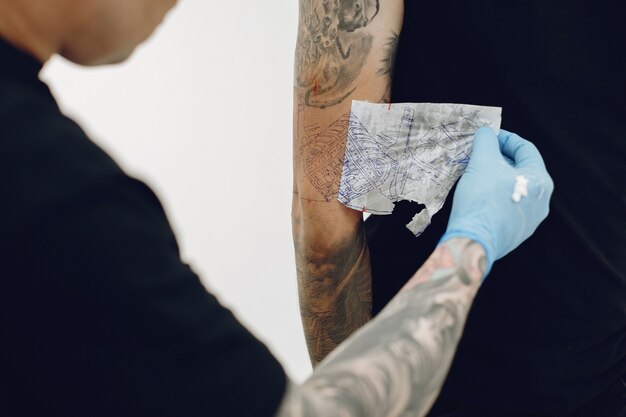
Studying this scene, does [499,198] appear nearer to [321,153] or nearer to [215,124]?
[321,153]

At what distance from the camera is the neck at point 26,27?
48 cm

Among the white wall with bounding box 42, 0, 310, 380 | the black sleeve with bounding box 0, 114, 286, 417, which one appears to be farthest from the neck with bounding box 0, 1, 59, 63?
the white wall with bounding box 42, 0, 310, 380

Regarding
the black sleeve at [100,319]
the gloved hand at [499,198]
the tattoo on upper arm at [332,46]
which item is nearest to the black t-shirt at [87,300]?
the black sleeve at [100,319]

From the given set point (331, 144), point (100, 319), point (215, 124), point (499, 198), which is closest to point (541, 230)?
point (499, 198)

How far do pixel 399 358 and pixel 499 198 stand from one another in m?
0.35

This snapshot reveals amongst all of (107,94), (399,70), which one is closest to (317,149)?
(399,70)

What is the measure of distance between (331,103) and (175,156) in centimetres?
85

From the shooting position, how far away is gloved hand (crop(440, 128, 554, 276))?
2.39 ft

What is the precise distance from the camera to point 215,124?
1.64m

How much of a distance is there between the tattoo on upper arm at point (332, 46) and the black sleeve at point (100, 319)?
0.53 meters

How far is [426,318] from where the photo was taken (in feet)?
1.94

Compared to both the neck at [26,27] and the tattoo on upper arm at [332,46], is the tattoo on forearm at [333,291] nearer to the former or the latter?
the tattoo on upper arm at [332,46]

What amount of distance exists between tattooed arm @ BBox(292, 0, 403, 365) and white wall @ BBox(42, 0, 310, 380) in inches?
24.3

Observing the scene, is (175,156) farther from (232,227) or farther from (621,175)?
(621,175)
